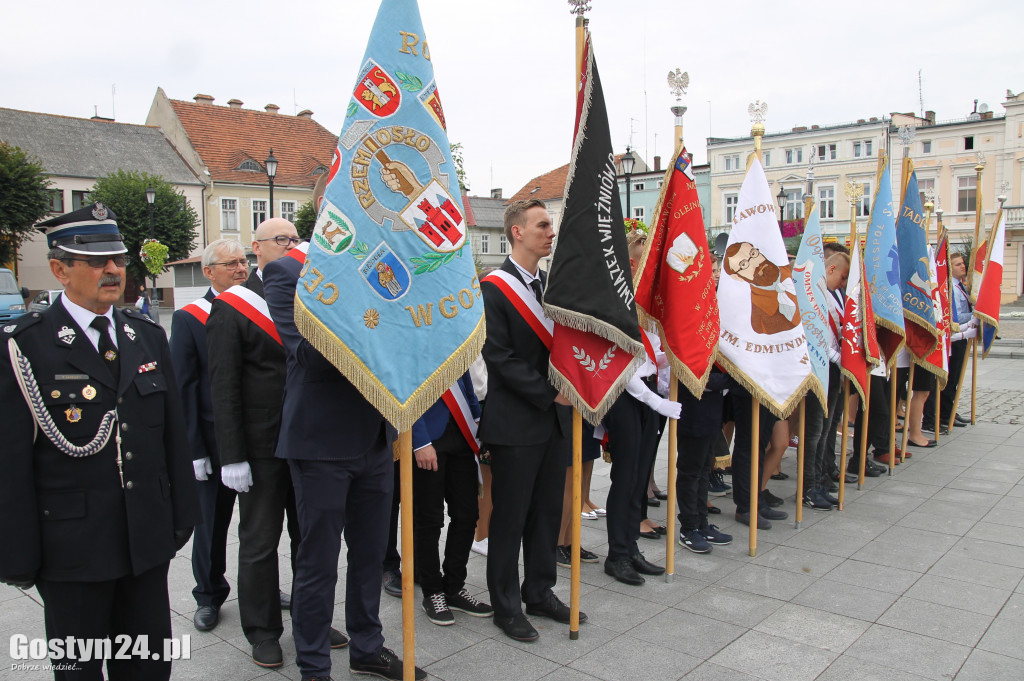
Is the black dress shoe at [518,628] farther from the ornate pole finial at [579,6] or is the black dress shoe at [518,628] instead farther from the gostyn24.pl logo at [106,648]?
the ornate pole finial at [579,6]

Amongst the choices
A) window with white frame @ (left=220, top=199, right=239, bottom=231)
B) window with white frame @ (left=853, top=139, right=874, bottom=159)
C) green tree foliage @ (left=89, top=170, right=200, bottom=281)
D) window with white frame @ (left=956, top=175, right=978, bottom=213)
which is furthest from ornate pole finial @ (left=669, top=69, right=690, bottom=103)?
window with white frame @ (left=853, top=139, right=874, bottom=159)

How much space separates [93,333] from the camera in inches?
106

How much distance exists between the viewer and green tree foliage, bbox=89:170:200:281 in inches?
1391

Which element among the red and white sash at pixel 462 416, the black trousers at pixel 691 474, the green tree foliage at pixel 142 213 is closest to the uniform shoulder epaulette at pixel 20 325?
the red and white sash at pixel 462 416

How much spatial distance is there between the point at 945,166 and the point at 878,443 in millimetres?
44956

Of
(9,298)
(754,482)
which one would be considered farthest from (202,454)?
(9,298)

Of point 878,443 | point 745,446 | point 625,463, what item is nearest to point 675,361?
point 625,463

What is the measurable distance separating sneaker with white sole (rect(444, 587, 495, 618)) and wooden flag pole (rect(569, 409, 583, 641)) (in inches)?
19.9

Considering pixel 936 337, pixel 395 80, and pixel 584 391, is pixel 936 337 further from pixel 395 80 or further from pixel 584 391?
pixel 395 80

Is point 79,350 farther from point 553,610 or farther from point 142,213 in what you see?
point 142,213

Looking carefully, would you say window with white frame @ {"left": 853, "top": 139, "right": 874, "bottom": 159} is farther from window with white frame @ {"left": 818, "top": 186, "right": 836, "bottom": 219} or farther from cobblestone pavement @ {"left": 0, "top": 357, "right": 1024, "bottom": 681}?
cobblestone pavement @ {"left": 0, "top": 357, "right": 1024, "bottom": 681}

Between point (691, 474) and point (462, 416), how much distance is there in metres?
2.05

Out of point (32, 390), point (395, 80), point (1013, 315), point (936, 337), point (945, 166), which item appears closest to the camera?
point (32, 390)

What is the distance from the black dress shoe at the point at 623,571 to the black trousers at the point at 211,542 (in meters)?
2.36
